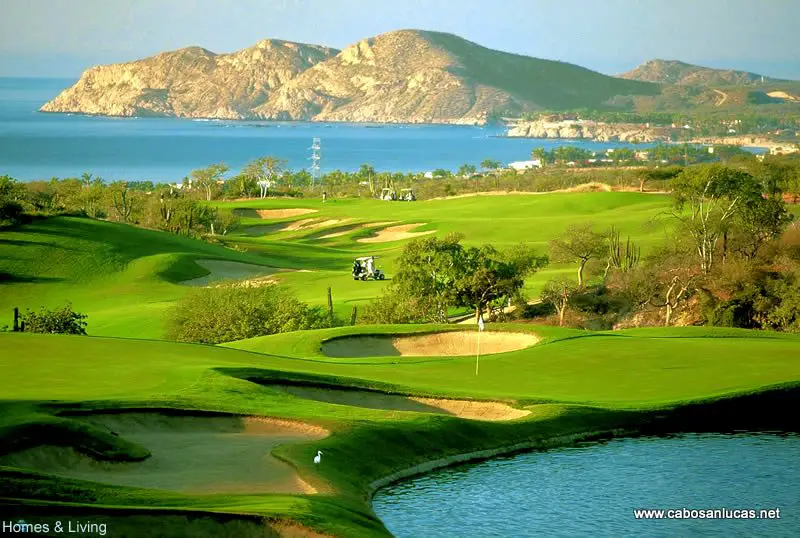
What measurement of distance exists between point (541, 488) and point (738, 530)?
164 inches

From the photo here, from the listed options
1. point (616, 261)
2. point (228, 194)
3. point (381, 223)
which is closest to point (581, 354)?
point (616, 261)

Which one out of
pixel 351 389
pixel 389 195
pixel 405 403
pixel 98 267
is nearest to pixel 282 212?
pixel 389 195

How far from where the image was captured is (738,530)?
21.2 metres

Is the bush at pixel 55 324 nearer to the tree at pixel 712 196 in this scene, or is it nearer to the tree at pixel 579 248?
the tree at pixel 579 248

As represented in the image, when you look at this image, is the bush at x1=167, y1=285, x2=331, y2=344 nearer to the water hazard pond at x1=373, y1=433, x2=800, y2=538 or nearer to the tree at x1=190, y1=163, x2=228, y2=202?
the water hazard pond at x1=373, y1=433, x2=800, y2=538

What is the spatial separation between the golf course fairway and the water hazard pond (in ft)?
2.61

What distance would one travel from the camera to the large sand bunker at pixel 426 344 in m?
42.3

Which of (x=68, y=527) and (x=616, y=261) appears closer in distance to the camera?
(x=68, y=527)

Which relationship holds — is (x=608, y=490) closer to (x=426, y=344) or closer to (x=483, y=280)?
(x=426, y=344)

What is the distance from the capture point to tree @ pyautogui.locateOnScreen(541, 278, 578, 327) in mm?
57231

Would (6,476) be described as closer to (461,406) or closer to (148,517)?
(148,517)

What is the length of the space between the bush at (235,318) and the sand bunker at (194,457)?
27.3 m

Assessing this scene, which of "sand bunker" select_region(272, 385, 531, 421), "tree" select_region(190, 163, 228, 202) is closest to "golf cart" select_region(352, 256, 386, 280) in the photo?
"sand bunker" select_region(272, 385, 531, 421)

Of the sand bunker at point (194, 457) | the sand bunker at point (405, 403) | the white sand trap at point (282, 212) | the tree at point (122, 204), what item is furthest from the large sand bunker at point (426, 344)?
the white sand trap at point (282, 212)
